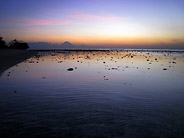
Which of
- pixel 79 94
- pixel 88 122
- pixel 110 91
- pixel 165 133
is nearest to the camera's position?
pixel 165 133

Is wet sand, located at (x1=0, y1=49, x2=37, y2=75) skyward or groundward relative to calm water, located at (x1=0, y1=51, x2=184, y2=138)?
skyward

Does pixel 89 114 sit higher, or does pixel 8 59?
pixel 8 59

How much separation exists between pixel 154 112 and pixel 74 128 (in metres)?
3.84

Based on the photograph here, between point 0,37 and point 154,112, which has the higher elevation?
point 0,37

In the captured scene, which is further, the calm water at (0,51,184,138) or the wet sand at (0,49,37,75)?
the wet sand at (0,49,37,75)

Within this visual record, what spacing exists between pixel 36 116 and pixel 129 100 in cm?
503

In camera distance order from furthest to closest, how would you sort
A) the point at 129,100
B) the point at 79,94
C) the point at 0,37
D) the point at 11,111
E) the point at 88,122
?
the point at 0,37 → the point at 79,94 → the point at 129,100 → the point at 11,111 → the point at 88,122

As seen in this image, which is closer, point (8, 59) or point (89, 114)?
point (89, 114)

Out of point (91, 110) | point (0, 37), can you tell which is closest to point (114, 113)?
point (91, 110)

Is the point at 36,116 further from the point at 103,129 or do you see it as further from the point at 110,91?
the point at 110,91

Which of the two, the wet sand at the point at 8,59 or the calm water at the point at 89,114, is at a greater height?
the wet sand at the point at 8,59

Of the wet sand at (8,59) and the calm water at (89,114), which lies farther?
the wet sand at (8,59)

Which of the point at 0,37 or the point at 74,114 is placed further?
the point at 0,37

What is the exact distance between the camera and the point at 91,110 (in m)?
7.29
